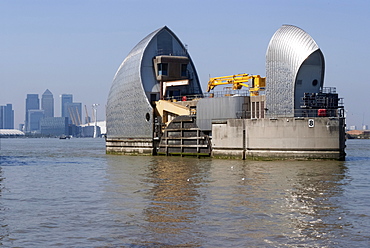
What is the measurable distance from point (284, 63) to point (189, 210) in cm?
3614

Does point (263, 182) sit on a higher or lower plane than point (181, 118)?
lower

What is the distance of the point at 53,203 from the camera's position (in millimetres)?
28484

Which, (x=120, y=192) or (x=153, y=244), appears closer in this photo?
(x=153, y=244)

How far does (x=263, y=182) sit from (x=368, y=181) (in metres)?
6.98

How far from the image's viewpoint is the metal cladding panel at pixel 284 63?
2286 inches

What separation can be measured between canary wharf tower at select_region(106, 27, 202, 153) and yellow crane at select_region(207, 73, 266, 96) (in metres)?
3.53

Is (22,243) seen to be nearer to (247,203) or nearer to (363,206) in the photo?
(247,203)

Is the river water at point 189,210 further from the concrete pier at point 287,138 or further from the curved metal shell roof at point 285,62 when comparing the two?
the curved metal shell roof at point 285,62

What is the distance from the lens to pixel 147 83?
263 feet

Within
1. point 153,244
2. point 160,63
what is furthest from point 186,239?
point 160,63

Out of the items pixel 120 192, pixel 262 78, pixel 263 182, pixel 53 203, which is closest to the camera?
pixel 53 203

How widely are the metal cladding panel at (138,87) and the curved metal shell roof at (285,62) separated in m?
20.9

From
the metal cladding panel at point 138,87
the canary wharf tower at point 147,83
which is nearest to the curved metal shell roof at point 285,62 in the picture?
the canary wharf tower at point 147,83

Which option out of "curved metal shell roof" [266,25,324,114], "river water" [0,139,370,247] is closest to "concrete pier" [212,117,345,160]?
"curved metal shell roof" [266,25,324,114]
